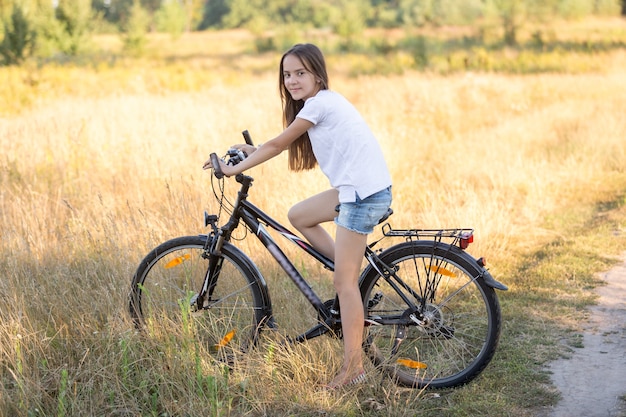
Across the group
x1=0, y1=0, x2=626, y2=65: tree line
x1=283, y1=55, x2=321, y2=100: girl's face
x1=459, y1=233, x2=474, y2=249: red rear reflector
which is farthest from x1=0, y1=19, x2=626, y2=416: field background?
x1=0, y1=0, x2=626, y2=65: tree line

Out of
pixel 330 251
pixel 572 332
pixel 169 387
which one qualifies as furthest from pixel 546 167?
pixel 169 387

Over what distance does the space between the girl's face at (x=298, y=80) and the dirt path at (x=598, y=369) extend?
211cm

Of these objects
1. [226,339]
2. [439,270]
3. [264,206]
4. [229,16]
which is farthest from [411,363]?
[229,16]

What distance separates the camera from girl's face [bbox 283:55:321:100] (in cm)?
392

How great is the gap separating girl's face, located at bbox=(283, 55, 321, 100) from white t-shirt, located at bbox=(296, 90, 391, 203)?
0.11 metres

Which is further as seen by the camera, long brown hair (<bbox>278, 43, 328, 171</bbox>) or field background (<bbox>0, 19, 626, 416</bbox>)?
field background (<bbox>0, 19, 626, 416</bbox>)

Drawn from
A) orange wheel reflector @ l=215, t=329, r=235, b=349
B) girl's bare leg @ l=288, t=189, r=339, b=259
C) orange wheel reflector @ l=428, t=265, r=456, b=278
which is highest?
girl's bare leg @ l=288, t=189, r=339, b=259

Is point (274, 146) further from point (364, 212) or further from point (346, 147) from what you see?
point (364, 212)

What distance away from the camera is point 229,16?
8994 cm

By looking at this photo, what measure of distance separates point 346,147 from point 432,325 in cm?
113

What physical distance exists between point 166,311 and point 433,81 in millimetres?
16543

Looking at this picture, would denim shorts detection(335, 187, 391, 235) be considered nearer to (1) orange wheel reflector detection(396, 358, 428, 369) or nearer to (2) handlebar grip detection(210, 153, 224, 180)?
(2) handlebar grip detection(210, 153, 224, 180)

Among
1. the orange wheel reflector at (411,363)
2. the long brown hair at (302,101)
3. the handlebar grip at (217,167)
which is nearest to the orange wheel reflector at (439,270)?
the orange wheel reflector at (411,363)

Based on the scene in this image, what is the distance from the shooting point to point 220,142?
10.7 metres
